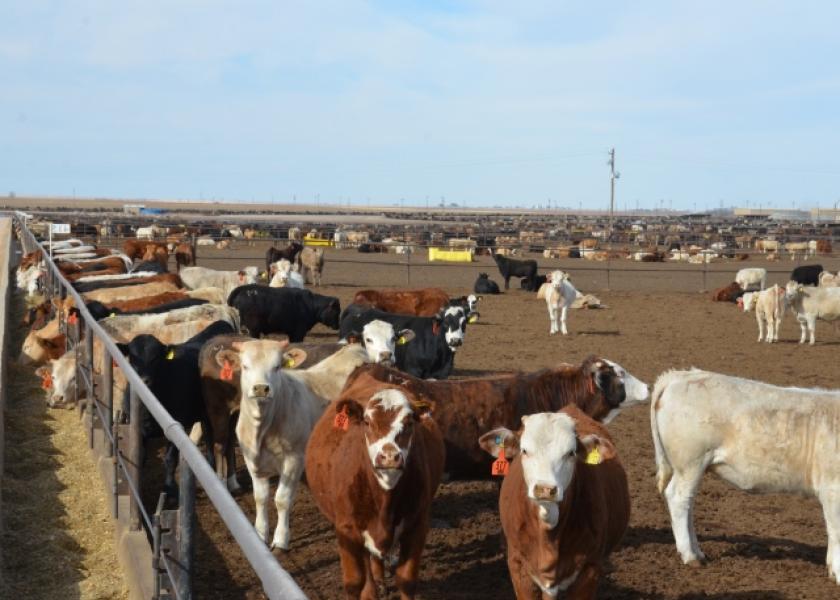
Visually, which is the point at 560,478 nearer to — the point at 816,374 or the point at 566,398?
the point at 566,398

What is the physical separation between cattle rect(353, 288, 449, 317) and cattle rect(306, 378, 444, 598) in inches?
418

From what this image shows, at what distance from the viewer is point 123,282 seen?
1525 centimetres

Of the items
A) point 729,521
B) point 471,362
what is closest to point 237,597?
point 729,521

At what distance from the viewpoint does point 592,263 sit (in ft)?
130

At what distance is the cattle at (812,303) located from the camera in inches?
707

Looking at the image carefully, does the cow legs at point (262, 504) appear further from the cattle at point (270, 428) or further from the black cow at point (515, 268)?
the black cow at point (515, 268)

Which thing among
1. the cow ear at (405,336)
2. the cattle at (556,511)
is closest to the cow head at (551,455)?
the cattle at (556,511)

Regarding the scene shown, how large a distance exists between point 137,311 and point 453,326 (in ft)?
12.0

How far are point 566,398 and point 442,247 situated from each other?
3835cm

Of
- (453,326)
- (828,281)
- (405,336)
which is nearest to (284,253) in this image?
(828,281)

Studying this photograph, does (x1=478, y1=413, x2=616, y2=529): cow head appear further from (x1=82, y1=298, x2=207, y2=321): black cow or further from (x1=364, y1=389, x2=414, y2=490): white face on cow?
(x1=82, y1=298, x2=207, y2=321): black cow

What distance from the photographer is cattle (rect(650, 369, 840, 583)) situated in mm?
6453

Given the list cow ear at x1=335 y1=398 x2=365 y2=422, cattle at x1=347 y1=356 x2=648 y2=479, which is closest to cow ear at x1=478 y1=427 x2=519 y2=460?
cow ear at x1=335 y1=398 x2=365 y2=422

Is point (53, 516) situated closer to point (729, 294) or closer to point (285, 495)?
point (285, 495)
